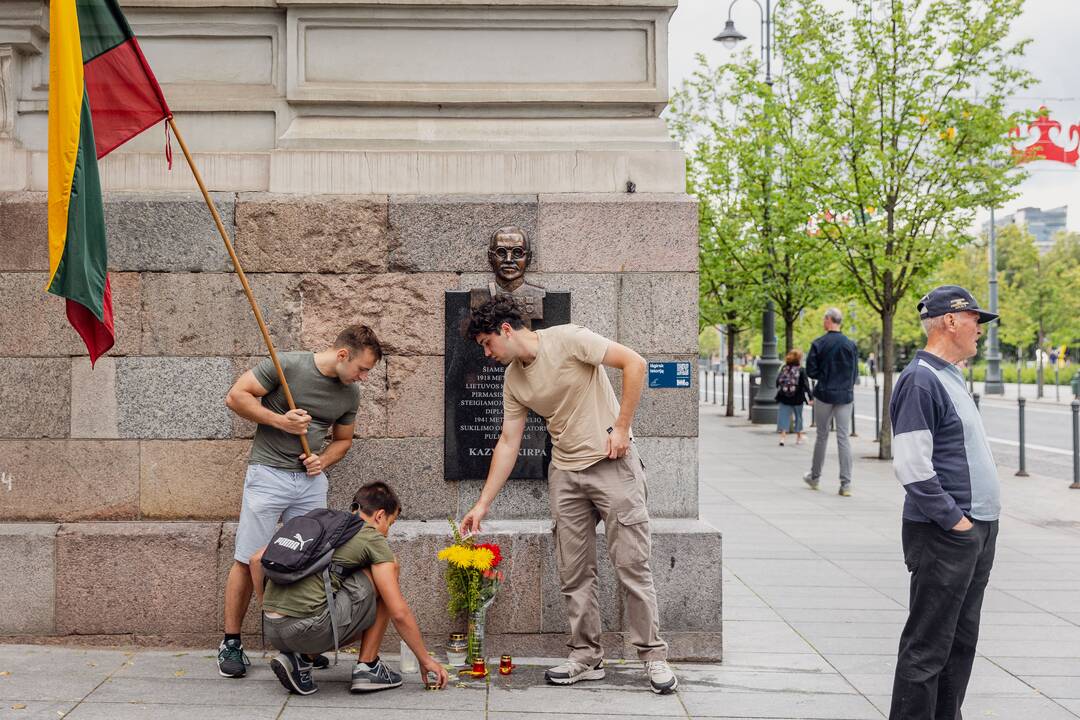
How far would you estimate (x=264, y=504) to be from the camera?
19.3 feet

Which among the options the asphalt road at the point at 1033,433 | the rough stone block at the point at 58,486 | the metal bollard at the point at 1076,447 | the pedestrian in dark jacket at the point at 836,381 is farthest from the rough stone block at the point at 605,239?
the asphalt road at the point at 1033,433

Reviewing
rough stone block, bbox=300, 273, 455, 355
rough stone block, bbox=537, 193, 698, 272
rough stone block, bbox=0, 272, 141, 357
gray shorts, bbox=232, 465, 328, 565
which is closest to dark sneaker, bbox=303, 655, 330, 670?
gray shorts, bbox=232, 465, 328, 565

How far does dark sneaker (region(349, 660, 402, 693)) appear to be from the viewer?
5562 mm

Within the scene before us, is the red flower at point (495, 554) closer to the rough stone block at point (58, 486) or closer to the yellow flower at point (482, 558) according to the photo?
the yellow flower at point (482, 558)

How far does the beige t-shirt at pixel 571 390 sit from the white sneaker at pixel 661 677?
1047 millimetres

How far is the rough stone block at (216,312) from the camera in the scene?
21.5 ft

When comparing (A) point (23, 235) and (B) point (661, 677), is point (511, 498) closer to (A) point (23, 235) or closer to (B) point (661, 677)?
(B) point (661, 677)

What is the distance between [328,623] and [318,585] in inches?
7.1

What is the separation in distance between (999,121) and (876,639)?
1153 cm

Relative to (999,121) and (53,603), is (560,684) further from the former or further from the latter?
(999,121)

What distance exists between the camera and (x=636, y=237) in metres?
6.57

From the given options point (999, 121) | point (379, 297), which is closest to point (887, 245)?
point (999, 121)

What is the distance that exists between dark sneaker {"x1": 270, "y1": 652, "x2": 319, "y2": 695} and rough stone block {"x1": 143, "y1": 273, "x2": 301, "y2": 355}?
72.4 inches

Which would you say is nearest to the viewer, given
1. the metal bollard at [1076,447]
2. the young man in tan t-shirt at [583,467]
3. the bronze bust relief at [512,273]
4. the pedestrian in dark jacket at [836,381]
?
the young man in tan t-shirt at [583,467]
